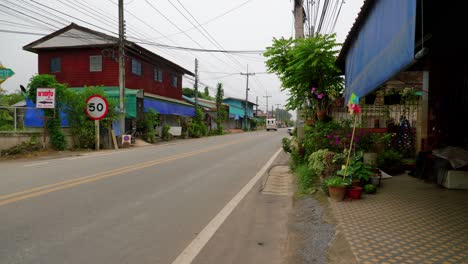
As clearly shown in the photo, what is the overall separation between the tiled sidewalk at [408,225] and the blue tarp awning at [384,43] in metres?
2.05

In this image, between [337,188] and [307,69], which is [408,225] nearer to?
[337,188]

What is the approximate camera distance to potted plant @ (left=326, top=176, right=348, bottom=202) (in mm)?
6258

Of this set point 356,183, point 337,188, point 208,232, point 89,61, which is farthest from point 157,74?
point 208,232

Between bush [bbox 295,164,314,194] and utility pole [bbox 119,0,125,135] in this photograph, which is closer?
bush [bbox 295,164,314,194]

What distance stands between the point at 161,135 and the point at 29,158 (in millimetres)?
15153

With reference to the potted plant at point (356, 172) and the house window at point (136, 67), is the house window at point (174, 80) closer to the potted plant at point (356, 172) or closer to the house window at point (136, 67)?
the house window at point (136, 67)

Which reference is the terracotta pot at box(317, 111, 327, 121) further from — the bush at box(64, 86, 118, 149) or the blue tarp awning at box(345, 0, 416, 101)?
the bush at box(64, 86, 118, 149)

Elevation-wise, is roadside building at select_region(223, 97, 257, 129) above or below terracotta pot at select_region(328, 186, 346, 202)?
above

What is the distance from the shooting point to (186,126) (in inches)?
1366

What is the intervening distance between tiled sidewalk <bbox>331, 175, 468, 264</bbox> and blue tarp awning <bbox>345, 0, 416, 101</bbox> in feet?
6.73

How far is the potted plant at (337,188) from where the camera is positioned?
626 centimetres

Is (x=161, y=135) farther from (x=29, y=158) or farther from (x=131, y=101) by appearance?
(x=29, y=158)

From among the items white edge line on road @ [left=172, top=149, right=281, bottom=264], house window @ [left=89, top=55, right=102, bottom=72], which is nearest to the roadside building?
Answer: house window @ [left=89, top=55, right=102, bottom=72]

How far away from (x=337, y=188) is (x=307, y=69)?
16.0 ft
